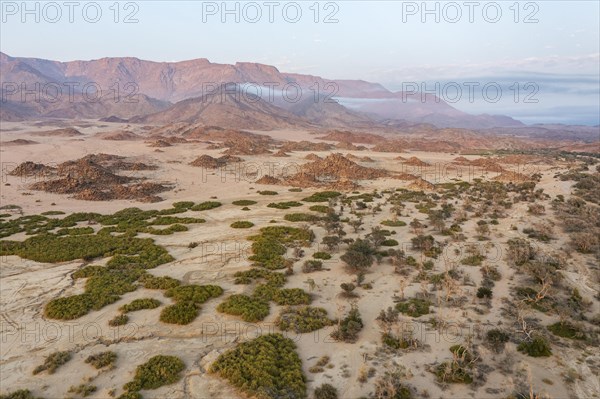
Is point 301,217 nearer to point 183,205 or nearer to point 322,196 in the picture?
point 322,196

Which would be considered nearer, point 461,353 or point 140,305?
point 461,353

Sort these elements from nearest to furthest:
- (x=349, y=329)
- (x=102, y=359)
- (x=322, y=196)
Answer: (x=102, y=359), (x=349, y=329), (x=322, y=196)

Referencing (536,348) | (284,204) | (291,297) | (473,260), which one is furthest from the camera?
(284,204)

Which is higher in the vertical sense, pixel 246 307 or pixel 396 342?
pixel 246 307

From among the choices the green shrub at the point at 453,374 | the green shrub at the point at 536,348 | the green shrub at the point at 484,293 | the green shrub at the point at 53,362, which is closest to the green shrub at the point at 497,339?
the green shrub at the point at 536,348

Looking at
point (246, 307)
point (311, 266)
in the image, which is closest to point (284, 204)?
point (311, 266)

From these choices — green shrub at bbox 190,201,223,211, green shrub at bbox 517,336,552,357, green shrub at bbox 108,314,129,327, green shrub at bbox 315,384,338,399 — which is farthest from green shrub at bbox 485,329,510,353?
green shrub at bbox 190,201,223,211

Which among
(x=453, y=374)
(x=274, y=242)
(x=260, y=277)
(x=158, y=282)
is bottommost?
(x=453, y=374)
